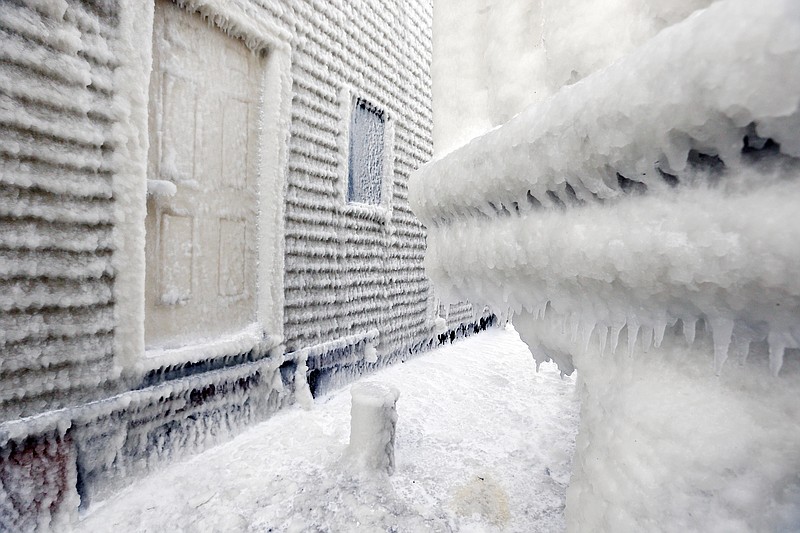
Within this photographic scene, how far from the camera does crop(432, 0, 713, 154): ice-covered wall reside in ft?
3.04

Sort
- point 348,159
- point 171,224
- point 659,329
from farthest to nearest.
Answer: point 348,159 < point 171,224 < point 659,329

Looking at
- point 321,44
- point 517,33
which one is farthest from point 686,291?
point 321,44

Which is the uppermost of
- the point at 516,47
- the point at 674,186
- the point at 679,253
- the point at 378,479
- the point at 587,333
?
the point at 516,47

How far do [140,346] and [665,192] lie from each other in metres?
2.51

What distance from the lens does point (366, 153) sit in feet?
13.9

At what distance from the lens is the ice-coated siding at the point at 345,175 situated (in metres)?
3.23

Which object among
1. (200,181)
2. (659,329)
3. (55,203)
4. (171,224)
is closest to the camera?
(659,329)

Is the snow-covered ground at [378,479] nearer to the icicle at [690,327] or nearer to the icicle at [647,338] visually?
the icicle at [647,338]

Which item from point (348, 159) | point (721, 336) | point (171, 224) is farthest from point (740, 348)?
point (348, 159)

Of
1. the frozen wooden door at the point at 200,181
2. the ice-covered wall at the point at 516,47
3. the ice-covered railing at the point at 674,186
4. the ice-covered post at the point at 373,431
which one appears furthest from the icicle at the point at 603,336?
the frozen wooden door at the point at 200,181

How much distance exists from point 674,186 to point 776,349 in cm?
31

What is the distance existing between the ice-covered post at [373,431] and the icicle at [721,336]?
1.84m

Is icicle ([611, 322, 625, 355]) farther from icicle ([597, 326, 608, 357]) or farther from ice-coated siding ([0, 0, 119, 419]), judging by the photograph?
ice-coated siding ([0, 0, 119, 419])

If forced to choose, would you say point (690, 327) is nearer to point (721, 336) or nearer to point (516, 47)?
point (721, 336)
